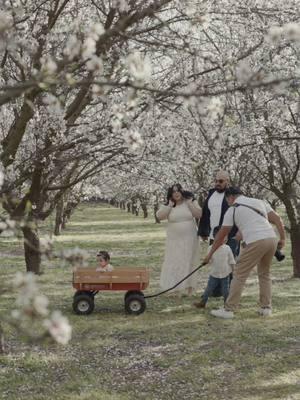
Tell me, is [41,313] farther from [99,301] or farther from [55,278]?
[55,278]

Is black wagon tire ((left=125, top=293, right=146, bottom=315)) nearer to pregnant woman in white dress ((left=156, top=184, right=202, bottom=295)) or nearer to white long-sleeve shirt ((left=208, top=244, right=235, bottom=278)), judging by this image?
white long-sleeve shirt ((left=208, top=244, right=235, bottom=278))

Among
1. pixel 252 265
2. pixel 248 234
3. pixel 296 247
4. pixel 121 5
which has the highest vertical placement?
pixel 121 5

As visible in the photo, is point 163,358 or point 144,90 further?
point 163,358

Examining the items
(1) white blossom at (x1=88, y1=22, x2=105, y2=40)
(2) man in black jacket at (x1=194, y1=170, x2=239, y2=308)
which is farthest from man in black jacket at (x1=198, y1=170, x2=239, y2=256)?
(1) white blossom at (x1=88, y1=22, x2=105, y2=40)

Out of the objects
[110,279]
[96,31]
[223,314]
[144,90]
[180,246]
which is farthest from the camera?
[180,246]

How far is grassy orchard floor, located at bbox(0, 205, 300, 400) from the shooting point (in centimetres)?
582

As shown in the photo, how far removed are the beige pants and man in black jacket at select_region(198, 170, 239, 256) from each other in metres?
1.22

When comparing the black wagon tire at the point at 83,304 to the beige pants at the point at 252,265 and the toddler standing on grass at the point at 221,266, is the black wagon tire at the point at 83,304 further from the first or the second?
the beige pants at the point at 252,265

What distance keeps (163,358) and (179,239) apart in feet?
12.6

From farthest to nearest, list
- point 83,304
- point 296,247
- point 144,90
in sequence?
point 296,247
point 83,304
point 144,90

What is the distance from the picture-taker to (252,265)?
8656 mm

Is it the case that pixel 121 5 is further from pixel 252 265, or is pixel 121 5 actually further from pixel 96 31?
pixel 252 265

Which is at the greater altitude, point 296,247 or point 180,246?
point 180,246

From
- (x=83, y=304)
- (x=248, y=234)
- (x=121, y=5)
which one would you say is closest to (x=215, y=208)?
(x=248, y=234)
